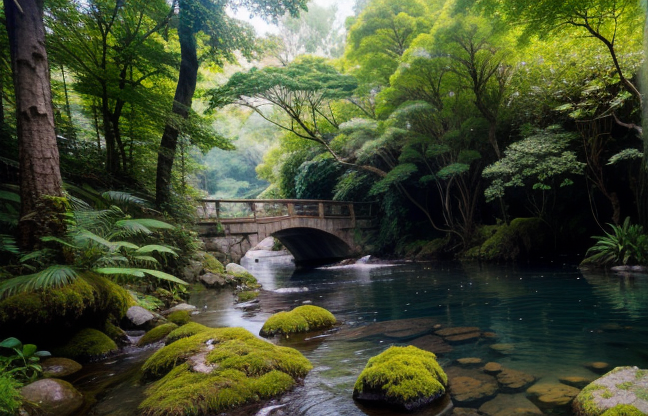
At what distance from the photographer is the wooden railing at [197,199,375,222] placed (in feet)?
55.1

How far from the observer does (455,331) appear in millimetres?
5363

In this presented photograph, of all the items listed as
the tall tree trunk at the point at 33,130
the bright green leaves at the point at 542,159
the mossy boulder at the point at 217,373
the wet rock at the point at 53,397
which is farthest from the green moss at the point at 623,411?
the bright green leaves at the point at 542,159

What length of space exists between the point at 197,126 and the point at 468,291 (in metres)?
8.48

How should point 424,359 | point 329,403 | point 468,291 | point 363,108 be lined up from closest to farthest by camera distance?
1. point 329,403
2. point 424,359
3. point 468,291
4. point 363,108

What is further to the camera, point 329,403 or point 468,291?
point 468,291

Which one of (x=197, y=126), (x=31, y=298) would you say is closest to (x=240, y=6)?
(x=197, y=126)

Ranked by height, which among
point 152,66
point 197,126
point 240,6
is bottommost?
point 197,126

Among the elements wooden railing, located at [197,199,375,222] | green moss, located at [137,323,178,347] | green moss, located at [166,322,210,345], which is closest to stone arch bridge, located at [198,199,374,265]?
wooden railing, located at [197,199,375,222]

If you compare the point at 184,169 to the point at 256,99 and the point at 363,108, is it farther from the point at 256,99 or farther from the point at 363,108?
the point at 363,108

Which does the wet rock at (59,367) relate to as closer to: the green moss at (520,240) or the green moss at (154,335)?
the green moss at (154,335)

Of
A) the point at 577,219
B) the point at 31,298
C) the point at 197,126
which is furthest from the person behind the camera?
the point at 577,219

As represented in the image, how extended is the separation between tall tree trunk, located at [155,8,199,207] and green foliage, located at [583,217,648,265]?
1293 cm

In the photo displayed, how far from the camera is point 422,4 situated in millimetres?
18906

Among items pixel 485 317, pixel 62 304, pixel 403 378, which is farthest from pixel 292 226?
pixel 403 378
